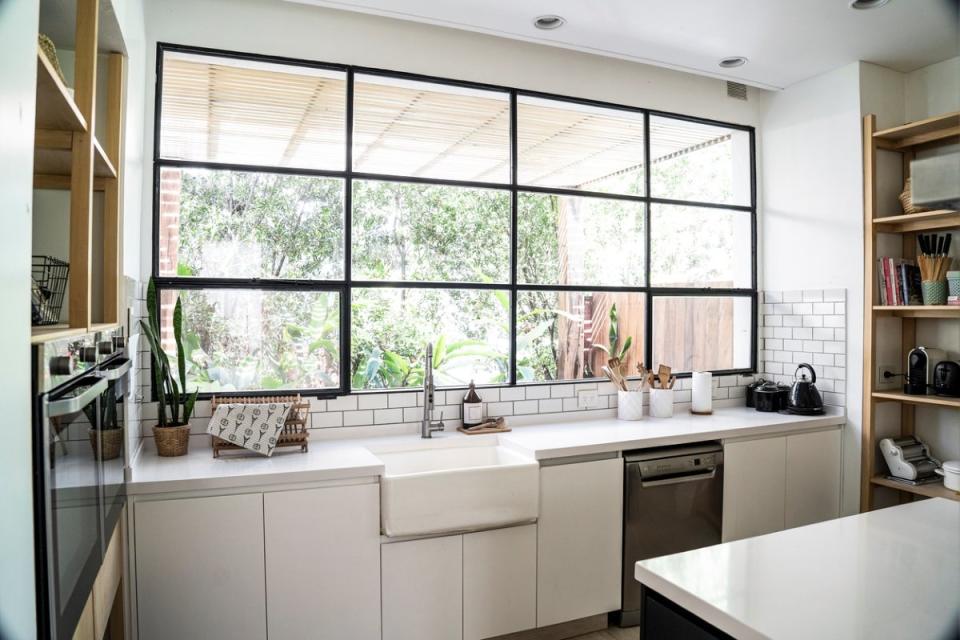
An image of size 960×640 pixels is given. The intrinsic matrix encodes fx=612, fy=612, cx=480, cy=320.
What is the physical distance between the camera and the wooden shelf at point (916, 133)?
3.18 m

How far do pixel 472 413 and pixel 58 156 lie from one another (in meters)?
2.06

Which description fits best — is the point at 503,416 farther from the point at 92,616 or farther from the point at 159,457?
the point at 92,616

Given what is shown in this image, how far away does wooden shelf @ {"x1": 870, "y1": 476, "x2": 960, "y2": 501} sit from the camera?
319cm

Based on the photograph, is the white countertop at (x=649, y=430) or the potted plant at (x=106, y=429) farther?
the white countertop at (x=649, y=430)

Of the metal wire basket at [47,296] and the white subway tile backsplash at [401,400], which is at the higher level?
the metal wire basket at [47,296]

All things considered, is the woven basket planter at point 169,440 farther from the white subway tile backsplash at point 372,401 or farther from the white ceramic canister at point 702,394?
the white ceramic canister at point 702,394

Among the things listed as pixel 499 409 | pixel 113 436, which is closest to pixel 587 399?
pixel 499 409

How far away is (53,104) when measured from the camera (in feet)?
4.35

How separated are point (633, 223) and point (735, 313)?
1.07 metres

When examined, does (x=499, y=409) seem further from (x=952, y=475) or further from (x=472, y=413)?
(x=952, y=475)

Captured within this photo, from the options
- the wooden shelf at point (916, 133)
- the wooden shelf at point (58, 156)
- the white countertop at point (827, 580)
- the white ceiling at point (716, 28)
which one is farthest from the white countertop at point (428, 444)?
the white ceiling at point (716, 28)

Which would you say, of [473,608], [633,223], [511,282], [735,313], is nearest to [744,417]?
[735,313]

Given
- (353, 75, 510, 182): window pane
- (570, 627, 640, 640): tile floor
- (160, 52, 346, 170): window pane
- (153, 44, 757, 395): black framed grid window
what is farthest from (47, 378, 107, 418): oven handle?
(570, 627, 640, 640): tile floor

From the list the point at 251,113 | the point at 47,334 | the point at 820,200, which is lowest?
the point at 47,334
